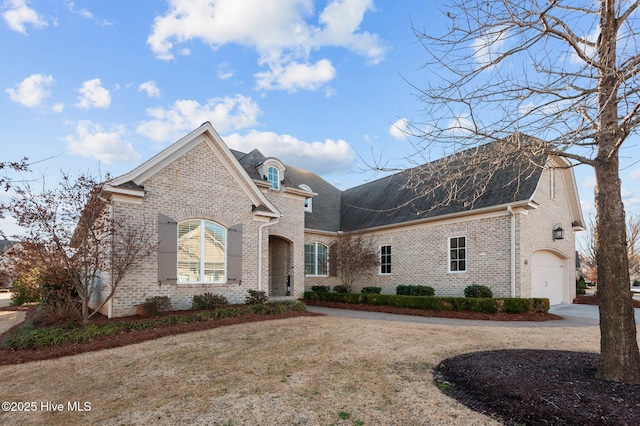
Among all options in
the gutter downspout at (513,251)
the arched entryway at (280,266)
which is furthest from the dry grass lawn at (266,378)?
the arched entryway at (280,266)

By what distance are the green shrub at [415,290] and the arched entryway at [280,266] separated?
5.38m

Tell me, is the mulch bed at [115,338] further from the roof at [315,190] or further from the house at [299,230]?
the roof at [315,190]

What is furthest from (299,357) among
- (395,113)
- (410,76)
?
(410,76)

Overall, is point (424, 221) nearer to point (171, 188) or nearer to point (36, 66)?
point (171, 188)

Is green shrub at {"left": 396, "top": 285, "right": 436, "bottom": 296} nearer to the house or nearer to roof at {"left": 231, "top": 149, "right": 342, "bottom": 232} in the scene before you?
the house

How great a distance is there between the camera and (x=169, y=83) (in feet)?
39.7

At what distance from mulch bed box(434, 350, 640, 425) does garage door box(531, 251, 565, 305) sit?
32.0ft

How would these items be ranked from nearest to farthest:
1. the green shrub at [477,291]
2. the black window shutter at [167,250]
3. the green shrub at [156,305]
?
the green shrub at [156,305] < the black window shutter at [167,250] < the green shrub at [477,291]

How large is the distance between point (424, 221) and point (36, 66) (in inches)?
581

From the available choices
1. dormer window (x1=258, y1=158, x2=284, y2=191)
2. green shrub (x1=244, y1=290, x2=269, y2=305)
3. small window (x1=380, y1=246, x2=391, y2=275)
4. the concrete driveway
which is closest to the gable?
green shrub (x1=244, y1=290, x2=269, y2=305)

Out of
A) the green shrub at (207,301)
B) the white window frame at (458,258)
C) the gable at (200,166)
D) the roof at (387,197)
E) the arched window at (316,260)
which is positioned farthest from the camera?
the arched window at (316,260)

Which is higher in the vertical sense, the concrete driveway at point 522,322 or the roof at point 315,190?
the roof at point 315,190

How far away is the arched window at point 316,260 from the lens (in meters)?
19.7

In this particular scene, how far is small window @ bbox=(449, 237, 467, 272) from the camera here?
50.4ft
